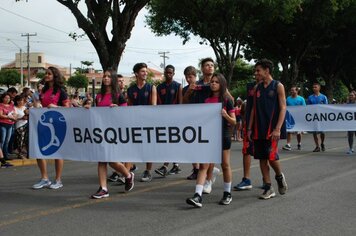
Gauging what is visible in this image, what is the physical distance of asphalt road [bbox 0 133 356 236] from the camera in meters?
5.29

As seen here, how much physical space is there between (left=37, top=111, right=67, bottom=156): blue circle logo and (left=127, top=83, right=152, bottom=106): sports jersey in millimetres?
1337

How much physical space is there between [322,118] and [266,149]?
7.67m

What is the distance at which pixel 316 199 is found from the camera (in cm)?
673

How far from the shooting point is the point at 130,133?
6.92 metres

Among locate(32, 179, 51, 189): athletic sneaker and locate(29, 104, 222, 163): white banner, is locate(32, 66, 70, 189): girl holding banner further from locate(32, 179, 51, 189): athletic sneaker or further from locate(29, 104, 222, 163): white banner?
locate(29, 104, 222, 163): white banner

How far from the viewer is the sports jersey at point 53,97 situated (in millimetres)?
7695

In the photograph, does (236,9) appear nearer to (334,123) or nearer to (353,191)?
(334,123)

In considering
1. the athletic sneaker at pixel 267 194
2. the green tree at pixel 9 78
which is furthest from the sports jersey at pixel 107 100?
the green tree at pixel 9 78

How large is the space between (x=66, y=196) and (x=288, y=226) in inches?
132

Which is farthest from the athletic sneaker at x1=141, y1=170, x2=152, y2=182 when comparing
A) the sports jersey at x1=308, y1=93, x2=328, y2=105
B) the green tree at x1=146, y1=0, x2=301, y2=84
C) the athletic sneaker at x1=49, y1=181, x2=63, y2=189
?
the green tree at x1=146, y1=0, x2=301, y2=84

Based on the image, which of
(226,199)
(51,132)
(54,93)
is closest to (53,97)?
(54,93)

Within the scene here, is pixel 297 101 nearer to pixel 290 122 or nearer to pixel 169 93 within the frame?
pixel 290 122

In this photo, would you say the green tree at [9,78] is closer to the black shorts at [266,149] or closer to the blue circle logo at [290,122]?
the blue circle logo at [290,122]

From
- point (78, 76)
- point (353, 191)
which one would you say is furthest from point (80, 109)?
point (78, 76)
